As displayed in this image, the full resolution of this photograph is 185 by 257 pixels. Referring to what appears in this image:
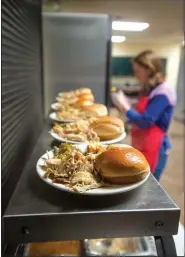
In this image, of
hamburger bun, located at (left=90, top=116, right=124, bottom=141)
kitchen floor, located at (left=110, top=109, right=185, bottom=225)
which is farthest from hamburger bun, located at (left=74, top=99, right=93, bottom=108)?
kitchen floor, located at (left=110, top=109, right=185, bottom=225)

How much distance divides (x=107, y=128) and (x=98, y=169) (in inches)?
10.7

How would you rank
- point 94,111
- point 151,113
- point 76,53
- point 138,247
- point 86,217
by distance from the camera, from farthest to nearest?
point 76,53 → point 151,113 → point 94,111 → point 138,247 → point 86,217

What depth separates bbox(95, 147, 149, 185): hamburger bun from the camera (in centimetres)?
52

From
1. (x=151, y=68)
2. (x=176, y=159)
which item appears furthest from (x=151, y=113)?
(x=176, y=159)

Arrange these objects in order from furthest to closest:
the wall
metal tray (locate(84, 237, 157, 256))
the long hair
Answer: the wall < the long hair < metal tray (locate(84, 237, 157, 256))

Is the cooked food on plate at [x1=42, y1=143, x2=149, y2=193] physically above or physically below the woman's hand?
below

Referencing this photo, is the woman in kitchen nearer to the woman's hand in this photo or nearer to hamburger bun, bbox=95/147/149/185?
the woman's hand

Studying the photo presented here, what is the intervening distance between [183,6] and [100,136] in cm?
297

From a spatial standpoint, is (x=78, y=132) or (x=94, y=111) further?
(x=94, y=111)

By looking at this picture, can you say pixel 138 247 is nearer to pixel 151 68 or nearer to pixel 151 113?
pixel 151 113

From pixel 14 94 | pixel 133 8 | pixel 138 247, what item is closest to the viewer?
pixel 138 247

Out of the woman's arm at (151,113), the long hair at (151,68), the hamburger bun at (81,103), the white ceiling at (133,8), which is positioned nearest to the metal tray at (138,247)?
the hamburger bun at (81,103)

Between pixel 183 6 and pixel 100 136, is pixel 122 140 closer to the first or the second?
pixel 100 136

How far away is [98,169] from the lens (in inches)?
21.5
